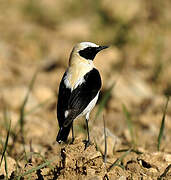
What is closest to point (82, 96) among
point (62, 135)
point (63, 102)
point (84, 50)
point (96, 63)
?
point (63, 102)

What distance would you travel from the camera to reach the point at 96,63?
974 cm

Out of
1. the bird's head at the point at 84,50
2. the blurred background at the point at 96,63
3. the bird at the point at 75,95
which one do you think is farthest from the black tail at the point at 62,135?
the bird's head at the point at 84,50

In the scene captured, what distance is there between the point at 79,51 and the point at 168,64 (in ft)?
15.8

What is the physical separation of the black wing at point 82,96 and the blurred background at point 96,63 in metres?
0.76

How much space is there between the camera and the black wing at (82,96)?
4.92m

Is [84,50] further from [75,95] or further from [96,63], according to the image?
[96,63]

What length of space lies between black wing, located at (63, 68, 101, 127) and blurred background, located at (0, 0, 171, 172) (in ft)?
2.51

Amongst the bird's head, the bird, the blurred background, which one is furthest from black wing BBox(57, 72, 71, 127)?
the blurred background

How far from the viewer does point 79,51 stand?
5.40 m

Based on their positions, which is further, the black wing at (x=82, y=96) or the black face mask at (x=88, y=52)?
the black face mask at (x=88, y=52)

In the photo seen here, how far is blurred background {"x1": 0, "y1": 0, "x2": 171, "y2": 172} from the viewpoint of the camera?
6.97 m

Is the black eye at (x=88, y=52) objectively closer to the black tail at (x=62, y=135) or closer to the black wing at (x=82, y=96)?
the black wing at (x=82, y=96)

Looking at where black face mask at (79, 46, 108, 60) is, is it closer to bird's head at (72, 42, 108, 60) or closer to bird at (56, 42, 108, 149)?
bird's head at (72, 42, 108, 60)

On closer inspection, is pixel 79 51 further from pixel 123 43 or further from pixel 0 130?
pixel 123 43
